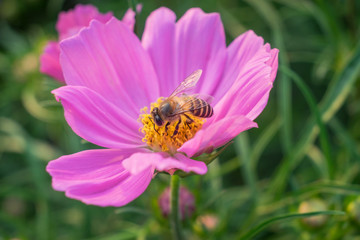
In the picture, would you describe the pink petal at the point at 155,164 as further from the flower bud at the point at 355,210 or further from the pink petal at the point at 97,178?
the flower bud at the point at 355,210

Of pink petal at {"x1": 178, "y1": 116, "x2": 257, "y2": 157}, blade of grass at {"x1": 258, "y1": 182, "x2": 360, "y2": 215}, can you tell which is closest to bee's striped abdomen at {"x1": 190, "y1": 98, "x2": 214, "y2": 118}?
pink petal at {"x1": 178, "y1": 116, "x2": 257, "y2": 157}

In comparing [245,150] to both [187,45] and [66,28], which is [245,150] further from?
[66,28]

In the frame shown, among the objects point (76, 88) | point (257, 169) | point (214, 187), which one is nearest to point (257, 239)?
point (214, 187)

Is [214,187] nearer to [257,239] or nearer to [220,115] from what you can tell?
[257,239]

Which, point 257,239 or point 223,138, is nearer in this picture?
point 223,138

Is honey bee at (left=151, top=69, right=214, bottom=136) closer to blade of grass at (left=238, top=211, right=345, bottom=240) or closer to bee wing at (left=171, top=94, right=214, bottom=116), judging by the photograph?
bee wing at (left=171, top=94, right=214, bottom=116)
